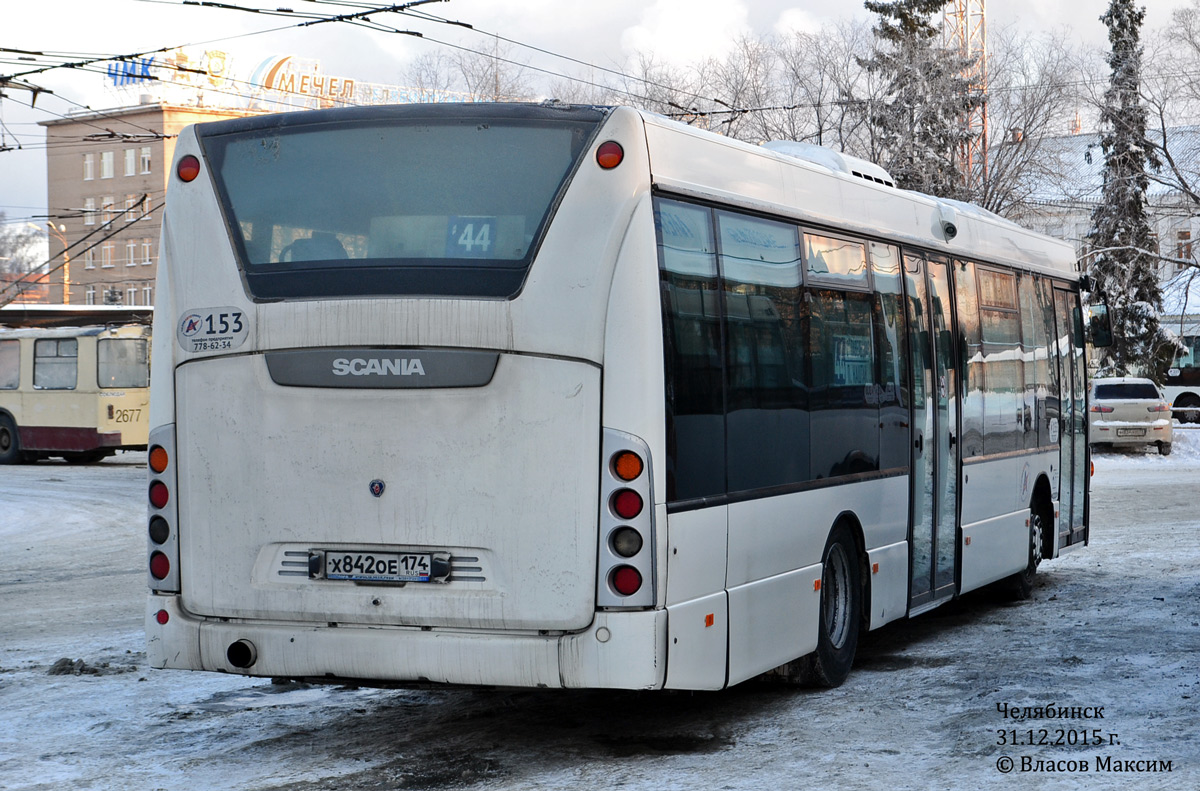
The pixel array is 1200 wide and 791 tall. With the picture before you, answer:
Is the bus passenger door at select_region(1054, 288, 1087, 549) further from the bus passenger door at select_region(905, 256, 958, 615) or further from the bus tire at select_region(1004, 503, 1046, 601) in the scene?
the bus passenger door at select_region(905, 256, 958, 615)

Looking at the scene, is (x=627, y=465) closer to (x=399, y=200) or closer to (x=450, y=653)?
(x=450, y=653)

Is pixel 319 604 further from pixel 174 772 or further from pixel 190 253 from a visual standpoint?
pixel 190 253

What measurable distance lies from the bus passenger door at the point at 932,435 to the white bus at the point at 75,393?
22.9 metres

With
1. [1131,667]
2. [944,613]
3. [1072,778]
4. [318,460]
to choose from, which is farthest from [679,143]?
[944,613]

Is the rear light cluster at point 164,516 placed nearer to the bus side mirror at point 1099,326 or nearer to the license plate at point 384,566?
the license plate at point 384,566

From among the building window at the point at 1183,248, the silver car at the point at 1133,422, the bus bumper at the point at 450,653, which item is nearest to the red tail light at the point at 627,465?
the bus bumper at the point at 450,653

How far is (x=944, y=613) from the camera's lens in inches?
443

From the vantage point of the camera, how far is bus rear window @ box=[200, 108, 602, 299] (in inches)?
243

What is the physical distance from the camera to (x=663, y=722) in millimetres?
7141

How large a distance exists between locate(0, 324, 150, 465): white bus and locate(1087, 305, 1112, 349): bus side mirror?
2104 centimetres

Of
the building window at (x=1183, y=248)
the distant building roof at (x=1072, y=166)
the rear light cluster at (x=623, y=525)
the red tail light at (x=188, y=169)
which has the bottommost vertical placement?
the rear light cluster at (x=623, y=525)

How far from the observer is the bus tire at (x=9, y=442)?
31.6 meters

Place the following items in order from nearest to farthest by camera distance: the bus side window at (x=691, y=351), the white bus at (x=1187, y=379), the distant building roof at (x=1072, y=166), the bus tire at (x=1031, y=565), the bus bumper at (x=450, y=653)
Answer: the bus bumper at (x=450, y=653) < the bus side window at (x=691, y=351) < the bus tire at (x=1031, y=565) < the distant building roof at (x=1072, y=166) < the white bus at (x=1187, y=379)

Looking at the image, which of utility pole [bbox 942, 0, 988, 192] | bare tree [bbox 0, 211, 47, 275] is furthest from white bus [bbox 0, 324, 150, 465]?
bare tree [bbox 0, 211, 47, 275]
